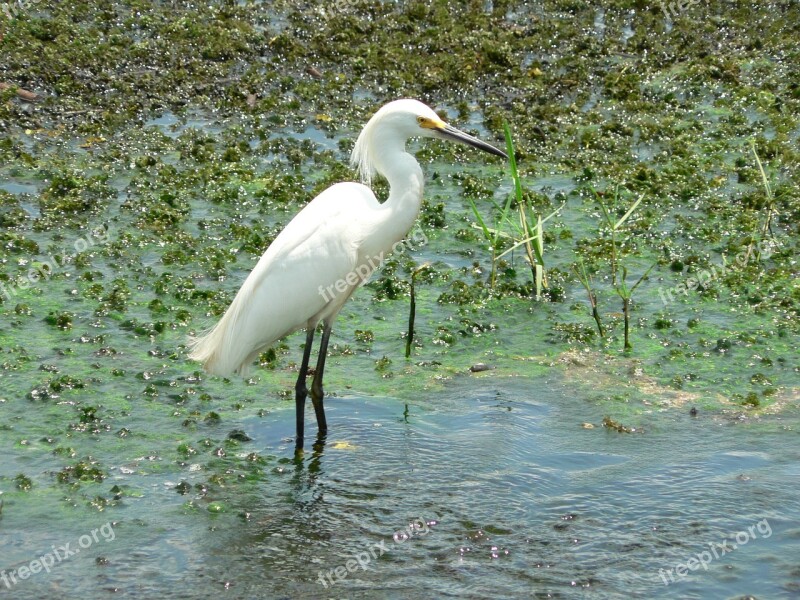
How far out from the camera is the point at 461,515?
590 centimetres

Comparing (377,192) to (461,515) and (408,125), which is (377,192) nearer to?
(408,125)

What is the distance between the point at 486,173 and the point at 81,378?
15.9ft

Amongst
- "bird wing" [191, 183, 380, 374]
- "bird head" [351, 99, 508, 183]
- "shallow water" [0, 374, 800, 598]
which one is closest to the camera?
"shallow water" [0, 374, 800, 598]

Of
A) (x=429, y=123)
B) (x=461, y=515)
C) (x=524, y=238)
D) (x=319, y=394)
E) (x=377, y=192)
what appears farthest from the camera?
(x=377, y=192)

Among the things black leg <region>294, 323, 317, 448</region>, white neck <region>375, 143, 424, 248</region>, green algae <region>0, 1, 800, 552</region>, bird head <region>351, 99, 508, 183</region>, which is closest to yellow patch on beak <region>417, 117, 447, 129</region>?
bird head <region>351, 99, 508, 183</region>

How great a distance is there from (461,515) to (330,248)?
5.96 ft

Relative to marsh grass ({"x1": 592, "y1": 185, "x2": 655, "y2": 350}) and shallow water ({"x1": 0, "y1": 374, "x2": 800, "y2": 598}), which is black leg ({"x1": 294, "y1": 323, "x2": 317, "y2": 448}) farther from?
marsh grass ({"x1": 592, "y1": 185, "x2": 655, "y2": 350})

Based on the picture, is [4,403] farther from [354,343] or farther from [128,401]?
[354,343]

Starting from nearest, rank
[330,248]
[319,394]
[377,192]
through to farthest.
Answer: [330,248] → [319,394] → [377,192]

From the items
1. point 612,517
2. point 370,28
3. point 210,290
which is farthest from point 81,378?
point 370,28

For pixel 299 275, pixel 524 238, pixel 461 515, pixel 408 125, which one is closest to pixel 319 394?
pixel 299 275

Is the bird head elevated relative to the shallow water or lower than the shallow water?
elevated

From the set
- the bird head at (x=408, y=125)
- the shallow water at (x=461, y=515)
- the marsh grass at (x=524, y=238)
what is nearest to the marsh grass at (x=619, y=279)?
the marsh grass at (x=524, y=238)

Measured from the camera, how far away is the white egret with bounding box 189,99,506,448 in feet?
21.3
